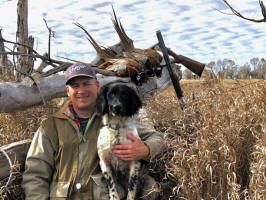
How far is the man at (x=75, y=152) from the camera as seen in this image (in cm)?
321

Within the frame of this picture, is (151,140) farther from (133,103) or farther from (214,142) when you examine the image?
(214,142)

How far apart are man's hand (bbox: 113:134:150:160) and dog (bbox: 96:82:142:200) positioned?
5 centimetres

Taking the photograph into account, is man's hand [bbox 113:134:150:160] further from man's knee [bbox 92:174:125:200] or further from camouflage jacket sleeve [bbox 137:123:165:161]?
man's knee [bbox 92:174:125:200]

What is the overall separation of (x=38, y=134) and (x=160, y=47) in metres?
4.05

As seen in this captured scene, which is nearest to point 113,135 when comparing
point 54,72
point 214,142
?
point 214,142

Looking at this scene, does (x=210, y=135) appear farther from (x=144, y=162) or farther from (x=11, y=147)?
(x=11, y=147)

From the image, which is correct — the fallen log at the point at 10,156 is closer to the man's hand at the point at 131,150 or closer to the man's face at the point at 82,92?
the man's face at the point at 82,92

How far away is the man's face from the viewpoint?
332 centimetres

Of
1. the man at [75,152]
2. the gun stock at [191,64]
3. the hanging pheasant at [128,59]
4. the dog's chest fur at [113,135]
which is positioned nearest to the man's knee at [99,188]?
the man at [75,152]

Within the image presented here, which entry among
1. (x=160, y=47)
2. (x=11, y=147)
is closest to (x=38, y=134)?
(x=11, y=147)

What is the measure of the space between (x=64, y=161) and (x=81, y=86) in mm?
793

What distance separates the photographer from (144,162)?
353 cm

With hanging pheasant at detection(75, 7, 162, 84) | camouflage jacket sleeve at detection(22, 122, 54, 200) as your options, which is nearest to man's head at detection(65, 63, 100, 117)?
camouflage jacket sleeve at detection(22, 122, 54, 200)

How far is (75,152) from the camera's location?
332cm
